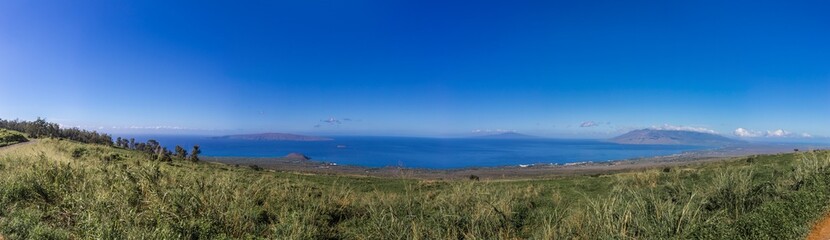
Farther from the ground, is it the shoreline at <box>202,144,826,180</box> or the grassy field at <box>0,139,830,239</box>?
the grassy field at <box>0,139,830,239</box>

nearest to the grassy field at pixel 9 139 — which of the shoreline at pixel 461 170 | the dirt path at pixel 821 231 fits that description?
the shoreline at pixel 461 170

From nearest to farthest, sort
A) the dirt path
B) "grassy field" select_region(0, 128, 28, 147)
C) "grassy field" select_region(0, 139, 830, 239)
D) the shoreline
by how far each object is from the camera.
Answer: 1. "grassy field" select_region(0, 139, 830, 239)
2. the dirt path
3. "grassy field" select_region(0, 128, 28, 147)
4. the shoreline

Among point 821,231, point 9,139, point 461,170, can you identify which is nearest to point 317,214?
point 821,231

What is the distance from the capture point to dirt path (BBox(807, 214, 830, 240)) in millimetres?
8164

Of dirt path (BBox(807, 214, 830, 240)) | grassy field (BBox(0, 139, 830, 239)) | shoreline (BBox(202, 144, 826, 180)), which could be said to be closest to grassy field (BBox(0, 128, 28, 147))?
shoreline (BBox(202, 144, 826, 180))

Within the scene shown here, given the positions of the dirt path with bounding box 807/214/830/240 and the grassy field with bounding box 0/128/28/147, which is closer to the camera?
the dirt path with bounding box 807/214/830/240

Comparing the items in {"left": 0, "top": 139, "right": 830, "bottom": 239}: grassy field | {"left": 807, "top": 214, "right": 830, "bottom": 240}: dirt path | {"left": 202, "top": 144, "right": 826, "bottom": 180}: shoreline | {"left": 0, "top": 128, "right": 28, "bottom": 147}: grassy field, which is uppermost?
{"left": 0, "top": 128, "right": 28, "bottom": 147}: grassy field

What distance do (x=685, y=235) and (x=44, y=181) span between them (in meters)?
14.9

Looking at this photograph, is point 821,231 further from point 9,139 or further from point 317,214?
point 9,139

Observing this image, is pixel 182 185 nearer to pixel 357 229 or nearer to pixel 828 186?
pixel 357 229

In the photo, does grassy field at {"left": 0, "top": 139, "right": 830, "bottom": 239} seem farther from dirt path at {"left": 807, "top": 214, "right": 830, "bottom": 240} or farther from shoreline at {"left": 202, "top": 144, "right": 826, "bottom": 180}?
shoreline at {"left": 202, "top": 144, "right": 826, "bottom": 180}

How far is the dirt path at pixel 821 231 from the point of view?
8.16 meters

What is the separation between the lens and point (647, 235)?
718cm

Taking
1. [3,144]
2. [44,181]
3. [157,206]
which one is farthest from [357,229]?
[3,144]
